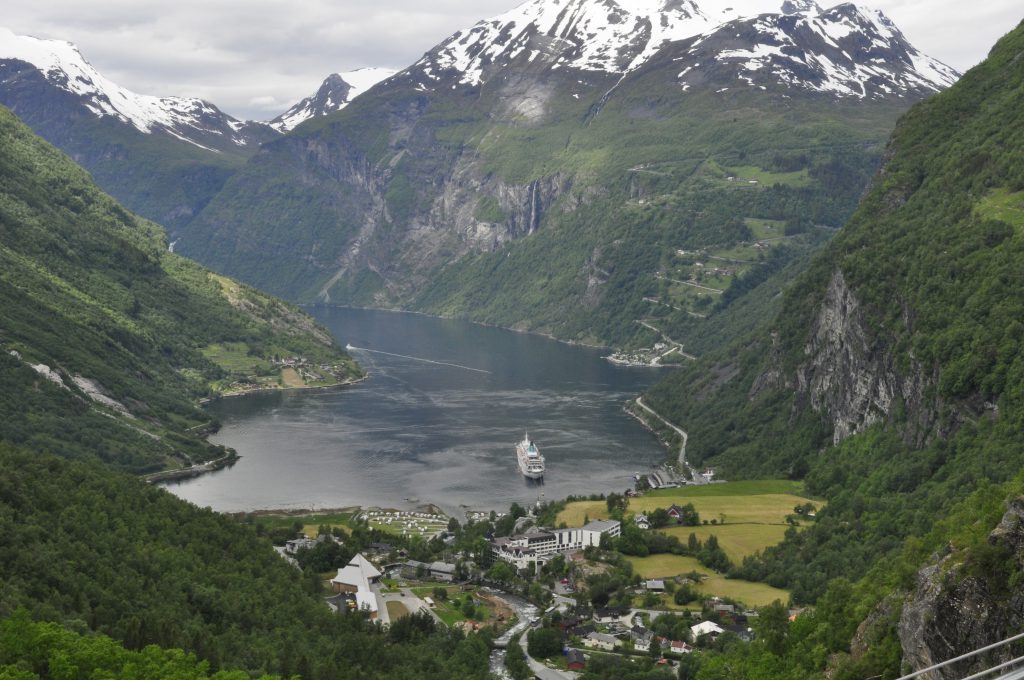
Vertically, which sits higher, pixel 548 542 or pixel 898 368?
pixel 898 368

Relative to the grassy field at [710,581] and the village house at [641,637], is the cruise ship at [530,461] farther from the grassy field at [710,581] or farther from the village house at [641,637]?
the village house at [641,637]

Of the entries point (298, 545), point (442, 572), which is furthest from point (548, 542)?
point (298, 545)

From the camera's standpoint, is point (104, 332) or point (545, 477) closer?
point (545, 477)

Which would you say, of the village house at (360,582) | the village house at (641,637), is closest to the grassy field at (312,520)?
the village house at (360,582)

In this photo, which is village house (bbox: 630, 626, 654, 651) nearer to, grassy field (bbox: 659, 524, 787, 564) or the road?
grassy field (bbox: 659, 524, 787, 564)

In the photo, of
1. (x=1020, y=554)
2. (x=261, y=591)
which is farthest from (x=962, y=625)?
(x=261, y=591)

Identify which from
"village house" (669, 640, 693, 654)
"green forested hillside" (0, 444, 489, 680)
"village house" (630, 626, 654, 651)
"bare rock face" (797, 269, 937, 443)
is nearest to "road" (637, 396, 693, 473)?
"bare rock face" (797, 269, 937, 443)

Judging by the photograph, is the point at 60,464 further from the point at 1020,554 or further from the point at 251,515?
the point at 1020,554

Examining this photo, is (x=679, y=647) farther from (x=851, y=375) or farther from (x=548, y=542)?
(x=851, y=375)
